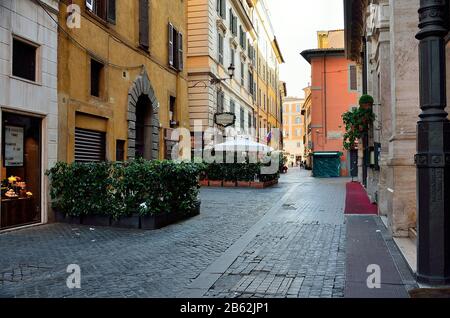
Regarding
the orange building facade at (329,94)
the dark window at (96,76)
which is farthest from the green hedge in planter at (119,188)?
the orange building facade at (329,94)

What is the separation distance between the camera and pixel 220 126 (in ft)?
91.6

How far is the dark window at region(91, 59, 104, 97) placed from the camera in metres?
14.0

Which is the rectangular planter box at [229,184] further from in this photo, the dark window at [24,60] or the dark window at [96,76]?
the dark window at [24,60]

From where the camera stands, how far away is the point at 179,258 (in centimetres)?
696

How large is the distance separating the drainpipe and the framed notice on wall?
8378mm

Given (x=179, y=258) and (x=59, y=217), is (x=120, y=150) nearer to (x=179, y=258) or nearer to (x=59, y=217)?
(x=59, y=217)

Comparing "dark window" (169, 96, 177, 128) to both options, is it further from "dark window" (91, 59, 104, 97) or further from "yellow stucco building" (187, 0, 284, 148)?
"dark window" (91, 59, 104, 97)

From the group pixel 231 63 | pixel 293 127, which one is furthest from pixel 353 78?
pixel 293 127

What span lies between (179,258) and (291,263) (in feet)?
5.52

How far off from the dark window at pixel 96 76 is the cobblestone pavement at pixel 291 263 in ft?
22.4

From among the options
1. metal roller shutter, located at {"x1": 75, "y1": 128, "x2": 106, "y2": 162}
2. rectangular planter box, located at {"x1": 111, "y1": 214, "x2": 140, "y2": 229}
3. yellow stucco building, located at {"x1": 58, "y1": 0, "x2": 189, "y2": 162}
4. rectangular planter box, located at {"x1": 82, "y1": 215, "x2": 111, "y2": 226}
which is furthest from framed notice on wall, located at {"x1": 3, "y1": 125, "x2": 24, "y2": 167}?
rectangular planter box, located at {"x1": 111, "y1": 214, "x2": 140, "y2": 229}

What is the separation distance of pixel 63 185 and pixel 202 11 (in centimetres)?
1698

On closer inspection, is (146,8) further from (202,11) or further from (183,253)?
(183,253)
